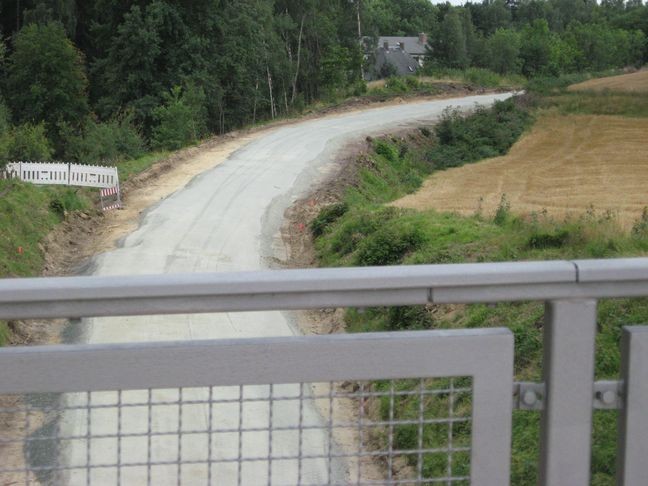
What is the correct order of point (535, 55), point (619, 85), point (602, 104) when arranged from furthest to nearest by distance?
point (535, 55)
point (619, 85)
point (602, 104)

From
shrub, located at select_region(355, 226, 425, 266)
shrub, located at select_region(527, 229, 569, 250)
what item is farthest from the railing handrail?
shrub, located at select_region(355, 226, 425, 266)

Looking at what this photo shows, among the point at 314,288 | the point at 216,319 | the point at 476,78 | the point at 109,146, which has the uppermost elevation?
the point at 314,288

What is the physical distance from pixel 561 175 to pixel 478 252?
65.9 feet

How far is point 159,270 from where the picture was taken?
746 inches

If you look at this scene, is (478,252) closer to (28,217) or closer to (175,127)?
(28,217)

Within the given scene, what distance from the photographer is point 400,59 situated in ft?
392

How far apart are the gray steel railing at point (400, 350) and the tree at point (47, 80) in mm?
55877

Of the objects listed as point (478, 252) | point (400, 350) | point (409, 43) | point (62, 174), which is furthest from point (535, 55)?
point (400, 350)

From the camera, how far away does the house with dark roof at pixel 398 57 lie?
331 feet

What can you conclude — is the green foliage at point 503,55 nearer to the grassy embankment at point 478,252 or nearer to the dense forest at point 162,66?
the dense forest at point 162,66

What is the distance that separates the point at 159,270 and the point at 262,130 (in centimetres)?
2596

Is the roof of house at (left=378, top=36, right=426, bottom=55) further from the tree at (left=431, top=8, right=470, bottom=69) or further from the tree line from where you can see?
the tree at (left=431, top=8, right=470, bottom=69)

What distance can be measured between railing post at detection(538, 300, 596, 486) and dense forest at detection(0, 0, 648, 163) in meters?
34.1

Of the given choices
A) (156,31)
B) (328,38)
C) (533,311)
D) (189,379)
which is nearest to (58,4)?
(156,31)
